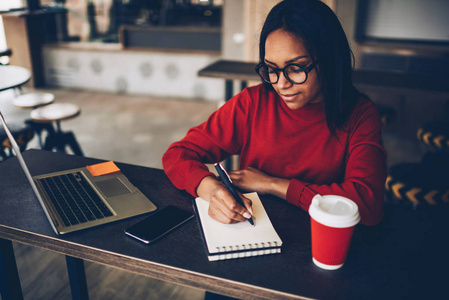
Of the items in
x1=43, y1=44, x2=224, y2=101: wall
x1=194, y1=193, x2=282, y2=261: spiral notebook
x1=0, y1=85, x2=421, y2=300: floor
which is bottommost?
x1=0, y1=85, x2=421, y2=300: floor

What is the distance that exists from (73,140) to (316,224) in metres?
2.62

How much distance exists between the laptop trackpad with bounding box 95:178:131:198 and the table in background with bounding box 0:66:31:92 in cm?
56

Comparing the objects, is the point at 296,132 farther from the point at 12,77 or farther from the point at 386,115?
the point at 386,115

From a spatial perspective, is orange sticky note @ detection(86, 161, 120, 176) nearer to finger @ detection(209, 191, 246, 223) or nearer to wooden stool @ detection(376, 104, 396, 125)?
finger @ detection(209, 191, 246, 223)

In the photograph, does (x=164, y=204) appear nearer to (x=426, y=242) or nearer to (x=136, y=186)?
(x=136, y=186)

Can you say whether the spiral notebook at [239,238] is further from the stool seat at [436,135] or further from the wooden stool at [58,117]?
the wooden stool at [58,117]

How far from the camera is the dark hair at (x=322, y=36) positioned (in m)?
1.00

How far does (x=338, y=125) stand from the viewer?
1170 mm

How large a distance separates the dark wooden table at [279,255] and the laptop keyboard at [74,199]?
0.14ft

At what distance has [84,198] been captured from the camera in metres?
1.04

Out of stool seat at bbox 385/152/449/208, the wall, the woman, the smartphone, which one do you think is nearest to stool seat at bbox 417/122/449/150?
stool seat at bbox 385/152/449/208

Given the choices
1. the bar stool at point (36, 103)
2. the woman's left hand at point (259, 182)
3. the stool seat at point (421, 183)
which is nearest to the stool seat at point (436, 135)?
the stool seat at point (421, 183)

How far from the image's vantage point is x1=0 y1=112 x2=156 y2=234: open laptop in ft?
3.06

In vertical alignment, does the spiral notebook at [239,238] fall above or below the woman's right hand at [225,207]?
below
